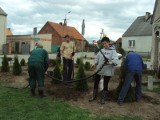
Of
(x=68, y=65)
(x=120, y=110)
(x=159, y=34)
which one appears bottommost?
(x=120, y=110)

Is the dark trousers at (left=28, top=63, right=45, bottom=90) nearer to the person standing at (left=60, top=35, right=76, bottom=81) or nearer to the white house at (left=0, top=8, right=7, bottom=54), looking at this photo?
the person standing at (left=60, top=35, right=76, bottom=81)

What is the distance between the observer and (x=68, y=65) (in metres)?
11.7

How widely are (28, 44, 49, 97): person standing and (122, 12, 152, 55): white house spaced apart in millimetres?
44478

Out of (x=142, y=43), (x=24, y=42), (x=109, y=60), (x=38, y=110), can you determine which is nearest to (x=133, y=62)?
(x=109, y=60)

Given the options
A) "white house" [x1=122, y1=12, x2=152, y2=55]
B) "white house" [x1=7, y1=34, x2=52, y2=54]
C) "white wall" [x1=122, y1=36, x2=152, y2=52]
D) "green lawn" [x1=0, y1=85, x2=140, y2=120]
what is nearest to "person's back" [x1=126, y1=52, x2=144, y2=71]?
"green lawn" [x1=0, y1=85, x2=140, y2=120]

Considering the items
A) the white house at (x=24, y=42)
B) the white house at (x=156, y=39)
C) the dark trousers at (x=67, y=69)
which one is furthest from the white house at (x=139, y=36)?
the dark trousers at (x=67, y=69)

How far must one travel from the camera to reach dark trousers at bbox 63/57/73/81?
11.6 meters

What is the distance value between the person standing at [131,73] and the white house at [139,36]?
44.6m

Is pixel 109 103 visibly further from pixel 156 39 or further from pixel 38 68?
pixel 156 39

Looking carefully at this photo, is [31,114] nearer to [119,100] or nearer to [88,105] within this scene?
[88,105]

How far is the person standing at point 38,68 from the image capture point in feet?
32.1

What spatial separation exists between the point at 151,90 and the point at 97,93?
278 cm

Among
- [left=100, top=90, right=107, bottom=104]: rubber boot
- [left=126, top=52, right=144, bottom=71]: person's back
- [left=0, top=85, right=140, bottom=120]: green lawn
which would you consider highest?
[left=126, top=52, right=144, bottom=71]: person's back

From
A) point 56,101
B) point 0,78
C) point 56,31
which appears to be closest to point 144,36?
point 56,31
